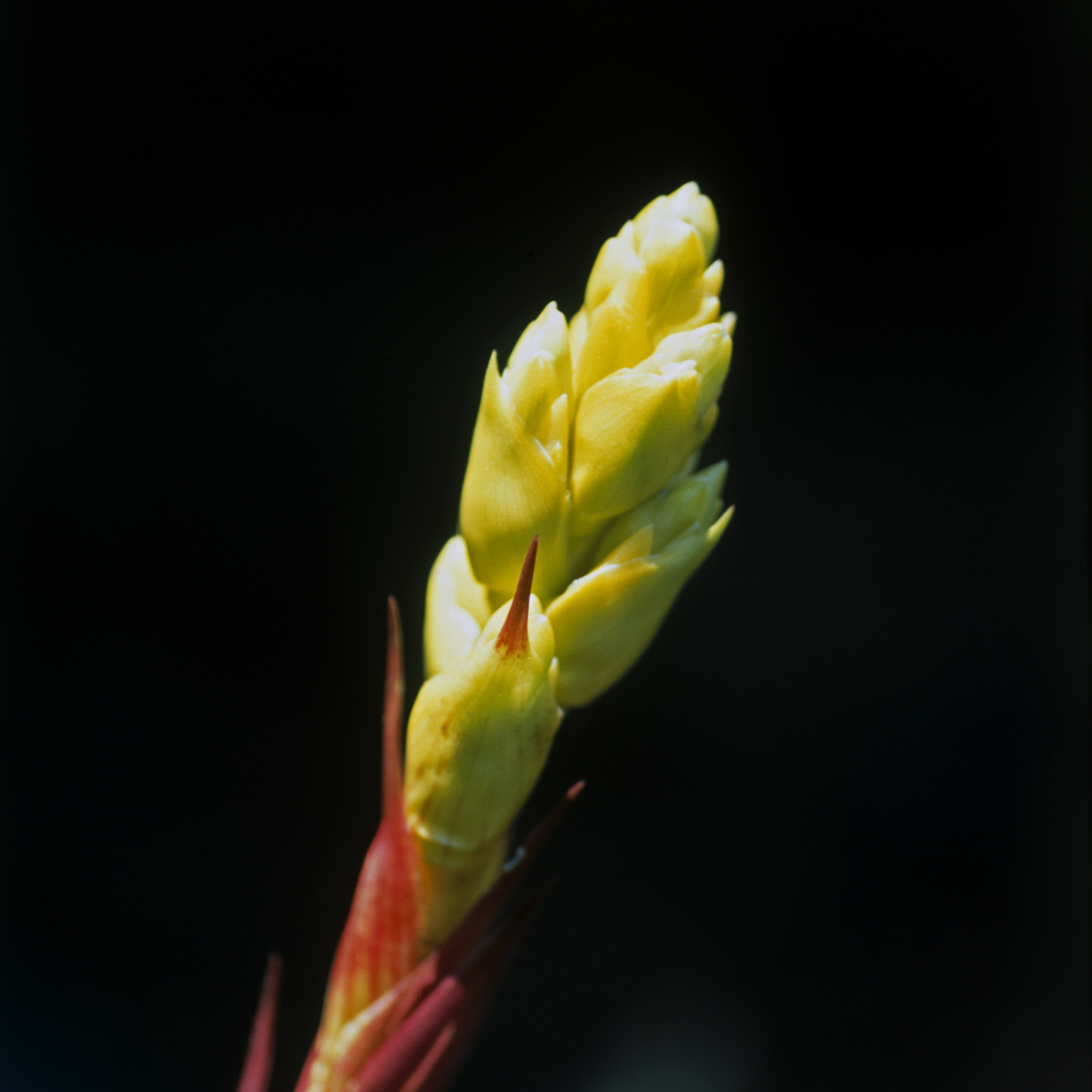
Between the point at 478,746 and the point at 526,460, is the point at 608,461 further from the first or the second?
the point at 478,746

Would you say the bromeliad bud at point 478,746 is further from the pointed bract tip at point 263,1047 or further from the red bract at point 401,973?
the pointed bract tip at point 263,1047

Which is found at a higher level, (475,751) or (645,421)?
(645,421)

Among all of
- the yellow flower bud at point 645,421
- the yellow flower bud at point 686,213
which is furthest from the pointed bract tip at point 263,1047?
the yellow flower bud at point 686,213

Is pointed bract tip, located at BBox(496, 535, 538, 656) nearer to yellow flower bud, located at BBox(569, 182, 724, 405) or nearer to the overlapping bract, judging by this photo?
the overlapping bract

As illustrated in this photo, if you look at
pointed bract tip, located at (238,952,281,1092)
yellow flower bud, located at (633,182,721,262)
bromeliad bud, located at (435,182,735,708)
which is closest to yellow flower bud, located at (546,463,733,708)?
bromeliad bud, located at (435,182,735,708)

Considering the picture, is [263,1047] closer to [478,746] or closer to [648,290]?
[478,746]

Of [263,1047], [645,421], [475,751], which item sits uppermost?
[645,421]

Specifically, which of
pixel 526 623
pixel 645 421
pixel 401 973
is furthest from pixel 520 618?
pixel 401 973
